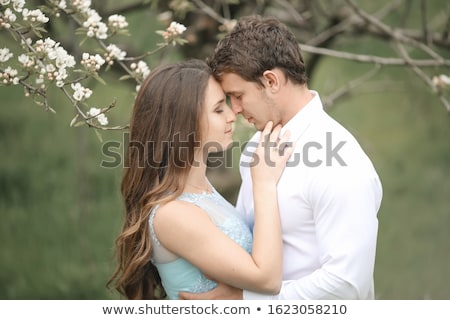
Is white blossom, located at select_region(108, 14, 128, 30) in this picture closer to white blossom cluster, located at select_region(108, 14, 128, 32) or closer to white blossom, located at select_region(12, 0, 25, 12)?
white blossom cluster, located at select_region(108, 14, 128, 32)

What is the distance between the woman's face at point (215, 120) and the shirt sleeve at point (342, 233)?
14.9 inches

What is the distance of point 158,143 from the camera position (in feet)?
8.28

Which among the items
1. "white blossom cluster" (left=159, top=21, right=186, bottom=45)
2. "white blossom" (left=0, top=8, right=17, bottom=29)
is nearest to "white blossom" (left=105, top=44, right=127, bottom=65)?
"white blossom cluster" (left=159, top=21, right=186, bottom=45)

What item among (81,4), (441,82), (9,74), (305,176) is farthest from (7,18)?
(441,82)

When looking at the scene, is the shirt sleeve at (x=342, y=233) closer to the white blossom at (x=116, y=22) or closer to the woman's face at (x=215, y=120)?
the woman's face at (x=215, y=120)

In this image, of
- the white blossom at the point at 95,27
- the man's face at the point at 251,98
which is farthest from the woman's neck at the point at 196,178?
the white blossom at the point at 95,27

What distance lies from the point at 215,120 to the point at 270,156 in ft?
0.75

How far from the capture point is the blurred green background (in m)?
5.05

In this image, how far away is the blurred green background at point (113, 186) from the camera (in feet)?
16.6

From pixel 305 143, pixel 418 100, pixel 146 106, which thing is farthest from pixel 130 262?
pixel 418 100

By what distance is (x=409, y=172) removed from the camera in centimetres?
641

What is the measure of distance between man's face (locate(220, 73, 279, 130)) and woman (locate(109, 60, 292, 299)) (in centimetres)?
4

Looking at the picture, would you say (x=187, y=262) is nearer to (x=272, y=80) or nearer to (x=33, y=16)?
(x=272, y=80)

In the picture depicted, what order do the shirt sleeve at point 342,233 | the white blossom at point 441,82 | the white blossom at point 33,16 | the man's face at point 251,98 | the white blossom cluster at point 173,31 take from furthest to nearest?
the white blossom at point 441,82 → the white blossom cluster at point 173,31 → the man's face at point 251,98 → the white blossom at point 33,16 → the shirt sleeve at point 342,233
